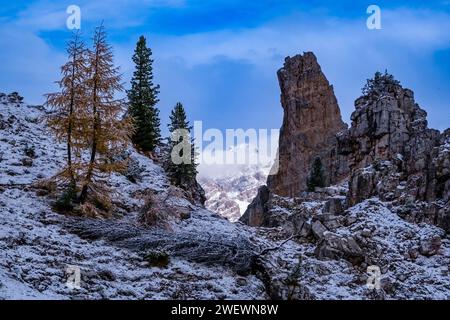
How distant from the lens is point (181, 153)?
3762cm

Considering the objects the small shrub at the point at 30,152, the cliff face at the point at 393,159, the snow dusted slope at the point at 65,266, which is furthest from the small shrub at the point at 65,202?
the cliff face at the point at 393,159

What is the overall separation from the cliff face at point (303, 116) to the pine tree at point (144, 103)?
68154mm

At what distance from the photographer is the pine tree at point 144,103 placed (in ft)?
141

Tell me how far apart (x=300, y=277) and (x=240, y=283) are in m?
3.06

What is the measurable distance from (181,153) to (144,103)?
9.26 metres

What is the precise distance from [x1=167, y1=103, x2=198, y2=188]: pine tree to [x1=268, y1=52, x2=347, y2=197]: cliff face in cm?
7397

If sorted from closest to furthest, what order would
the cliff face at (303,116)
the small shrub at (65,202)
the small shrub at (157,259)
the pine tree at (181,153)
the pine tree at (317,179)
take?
the small shrub at (157,259) < the small shrub at (65,202) < the pine tree at (181,153) < the pine tree at (317,179) < the cliff face at (303,116)

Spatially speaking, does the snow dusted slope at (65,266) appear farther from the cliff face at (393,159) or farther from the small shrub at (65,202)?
the cliff face at (393,159)

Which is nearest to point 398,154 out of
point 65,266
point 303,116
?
point 65,266

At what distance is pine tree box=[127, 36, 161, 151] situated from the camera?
141 feet

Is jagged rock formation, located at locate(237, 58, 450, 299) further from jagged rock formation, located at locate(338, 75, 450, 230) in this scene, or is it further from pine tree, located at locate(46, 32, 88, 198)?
pine tree, located at locate(46, 32, 88, 198)

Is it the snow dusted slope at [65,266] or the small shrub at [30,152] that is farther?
the small shrub at [30,152]

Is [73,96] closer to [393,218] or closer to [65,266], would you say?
[65,266]

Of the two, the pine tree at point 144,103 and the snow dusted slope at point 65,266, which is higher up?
the pine tree at point 144,103
